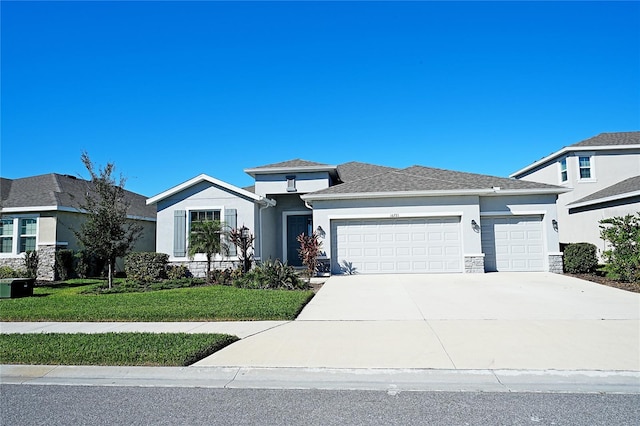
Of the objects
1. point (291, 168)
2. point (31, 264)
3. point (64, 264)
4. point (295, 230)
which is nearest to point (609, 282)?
point (295, 230)

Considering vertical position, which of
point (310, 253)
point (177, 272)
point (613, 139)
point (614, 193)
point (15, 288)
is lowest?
point (15, 288)

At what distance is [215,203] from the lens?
632 inches

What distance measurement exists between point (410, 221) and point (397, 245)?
1068 millimetres

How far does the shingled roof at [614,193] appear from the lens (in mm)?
16225

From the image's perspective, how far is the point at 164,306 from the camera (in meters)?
9.16

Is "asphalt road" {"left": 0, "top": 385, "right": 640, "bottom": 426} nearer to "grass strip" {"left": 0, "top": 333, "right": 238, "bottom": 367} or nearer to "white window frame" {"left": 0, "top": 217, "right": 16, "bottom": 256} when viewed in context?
"grass strip" {"left": 0, "top": 333, "right": 238, "bottom": 367}

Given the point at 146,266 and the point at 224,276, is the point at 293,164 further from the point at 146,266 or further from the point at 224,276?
the point at 146,266

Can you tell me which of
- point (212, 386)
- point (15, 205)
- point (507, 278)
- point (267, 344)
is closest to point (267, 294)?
point (267, 344)

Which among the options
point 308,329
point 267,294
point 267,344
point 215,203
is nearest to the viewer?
point 267,344

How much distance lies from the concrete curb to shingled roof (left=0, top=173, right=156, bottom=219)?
11016mm

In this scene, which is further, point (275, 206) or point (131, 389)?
point (275, 206)

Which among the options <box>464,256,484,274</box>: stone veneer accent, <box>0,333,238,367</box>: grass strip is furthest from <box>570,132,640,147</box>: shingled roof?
<box>0,333,238,367</box>: grass strip

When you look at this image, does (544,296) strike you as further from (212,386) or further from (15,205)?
(15,205)

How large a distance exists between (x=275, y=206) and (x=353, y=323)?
12.1 meters
